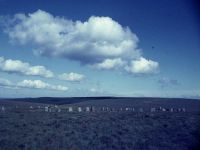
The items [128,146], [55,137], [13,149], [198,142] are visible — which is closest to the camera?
[13,149]

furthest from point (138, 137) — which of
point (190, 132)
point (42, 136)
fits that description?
point (42, 136)

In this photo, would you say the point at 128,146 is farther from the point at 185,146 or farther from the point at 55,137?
the point at 55,137

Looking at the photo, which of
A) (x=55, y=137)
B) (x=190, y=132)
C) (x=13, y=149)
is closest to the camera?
(x=13, y=149)

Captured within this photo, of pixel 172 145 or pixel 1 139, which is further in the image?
pixel 1 139

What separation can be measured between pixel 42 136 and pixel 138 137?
21.1ft

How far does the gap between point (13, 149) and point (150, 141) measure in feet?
26.7

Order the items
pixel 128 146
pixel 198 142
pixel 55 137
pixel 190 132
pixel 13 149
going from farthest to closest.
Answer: pixel 190 132 < pixel 55 137 < pixel 198 142 < pixel 128 146 < pixel 13 149

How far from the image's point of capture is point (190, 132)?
2239 cm

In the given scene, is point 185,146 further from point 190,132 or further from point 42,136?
point 42,136

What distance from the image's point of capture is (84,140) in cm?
1862

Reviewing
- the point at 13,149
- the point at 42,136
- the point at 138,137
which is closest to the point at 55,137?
the point at 42,136

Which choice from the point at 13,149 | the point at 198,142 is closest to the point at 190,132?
the point at 198,142

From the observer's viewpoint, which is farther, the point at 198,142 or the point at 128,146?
the point at 198,142

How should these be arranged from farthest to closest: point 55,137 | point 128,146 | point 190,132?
point 190,132 → point 55,137 → point 128,146
